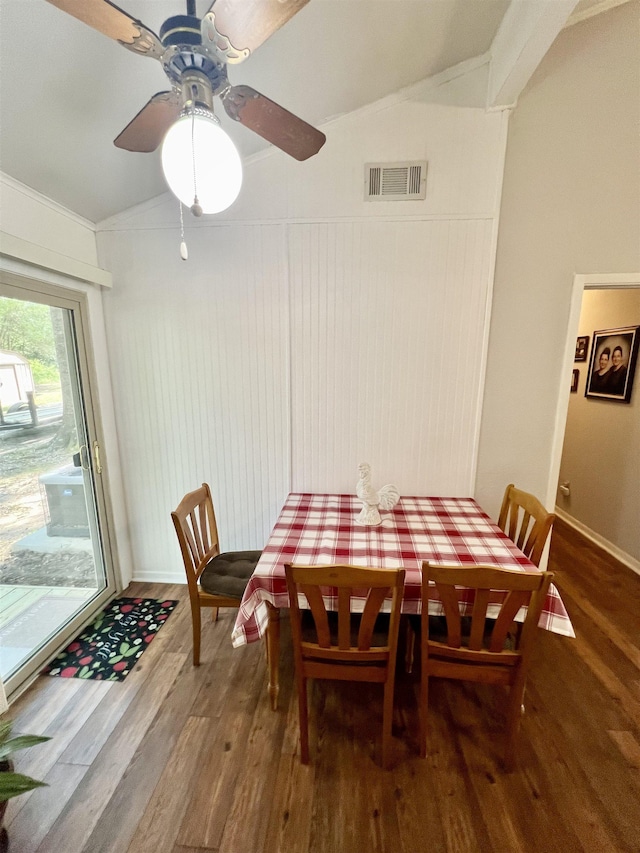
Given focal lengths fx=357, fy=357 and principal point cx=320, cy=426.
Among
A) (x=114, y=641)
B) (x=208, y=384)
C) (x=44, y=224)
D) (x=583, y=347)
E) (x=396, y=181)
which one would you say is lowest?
(x=114, y=641)

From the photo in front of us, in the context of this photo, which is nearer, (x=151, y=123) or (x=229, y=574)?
(x=151, y=123)

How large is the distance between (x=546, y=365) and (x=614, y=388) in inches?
53.4

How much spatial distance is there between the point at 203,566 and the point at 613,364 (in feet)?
11.7

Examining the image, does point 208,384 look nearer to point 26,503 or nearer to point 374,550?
point 26,503

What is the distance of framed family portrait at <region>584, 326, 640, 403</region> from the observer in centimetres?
286

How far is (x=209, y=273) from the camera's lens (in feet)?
7.36

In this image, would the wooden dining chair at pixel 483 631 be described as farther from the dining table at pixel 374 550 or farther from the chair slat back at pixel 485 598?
the dining table at pixel 374 550

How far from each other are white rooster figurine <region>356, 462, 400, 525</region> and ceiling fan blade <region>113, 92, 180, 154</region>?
5.34 feet

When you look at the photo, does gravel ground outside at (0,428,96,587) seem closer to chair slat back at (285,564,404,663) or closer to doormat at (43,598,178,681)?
doormat at (43,598,178,681)

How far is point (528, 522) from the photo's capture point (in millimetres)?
1859

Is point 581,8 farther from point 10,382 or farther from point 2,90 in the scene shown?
point 10,382

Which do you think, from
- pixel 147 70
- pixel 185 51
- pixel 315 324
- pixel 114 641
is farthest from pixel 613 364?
pixel 114 641

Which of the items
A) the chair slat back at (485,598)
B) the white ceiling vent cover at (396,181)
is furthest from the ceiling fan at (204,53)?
the chair slat back at (485,598)

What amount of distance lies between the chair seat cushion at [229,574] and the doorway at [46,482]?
93 centimetres
